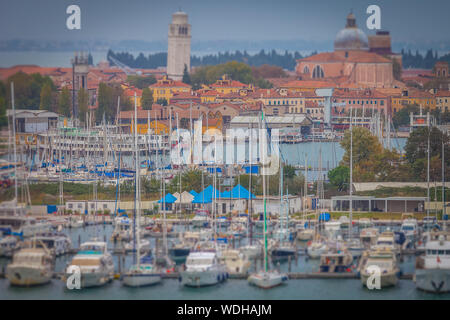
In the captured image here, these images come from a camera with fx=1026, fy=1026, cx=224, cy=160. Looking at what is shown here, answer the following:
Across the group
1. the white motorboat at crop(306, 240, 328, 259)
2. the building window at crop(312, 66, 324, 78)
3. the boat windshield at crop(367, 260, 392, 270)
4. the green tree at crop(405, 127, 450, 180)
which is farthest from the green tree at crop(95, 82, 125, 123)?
the boat windshield at crop(367, 260, 392, 270)

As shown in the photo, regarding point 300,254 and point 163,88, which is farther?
point 163,88

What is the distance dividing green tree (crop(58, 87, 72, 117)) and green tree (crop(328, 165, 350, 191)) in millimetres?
7476

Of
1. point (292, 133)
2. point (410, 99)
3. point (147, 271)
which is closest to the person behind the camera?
point (147, 271)

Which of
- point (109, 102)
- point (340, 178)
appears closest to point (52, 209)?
point (340, 178)

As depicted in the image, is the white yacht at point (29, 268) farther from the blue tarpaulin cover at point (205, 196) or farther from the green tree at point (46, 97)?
the green tree at point (46, 97)

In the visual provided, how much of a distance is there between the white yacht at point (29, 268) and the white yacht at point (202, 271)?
3.43 feet

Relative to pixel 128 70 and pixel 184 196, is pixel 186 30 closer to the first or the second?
pixel 128 70

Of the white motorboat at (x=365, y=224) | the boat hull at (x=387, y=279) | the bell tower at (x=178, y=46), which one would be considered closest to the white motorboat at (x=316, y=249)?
the boat hull at (x=387, y=279)

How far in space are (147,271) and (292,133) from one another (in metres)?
13.8

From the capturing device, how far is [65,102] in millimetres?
19344

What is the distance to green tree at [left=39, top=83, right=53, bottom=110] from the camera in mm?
15598

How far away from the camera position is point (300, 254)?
8750 mm
